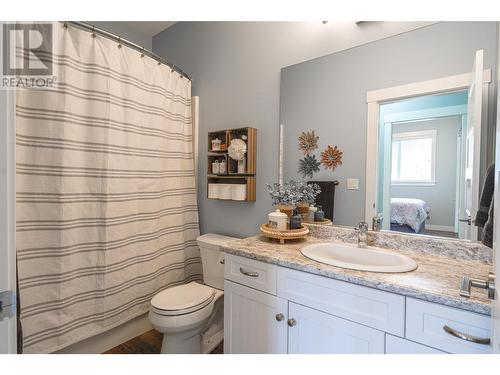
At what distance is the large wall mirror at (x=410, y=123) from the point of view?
1146 millimetres

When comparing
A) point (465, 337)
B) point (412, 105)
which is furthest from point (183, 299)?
point (412, 105)

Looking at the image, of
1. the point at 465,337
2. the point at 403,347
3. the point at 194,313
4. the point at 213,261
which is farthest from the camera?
the point at 213,261

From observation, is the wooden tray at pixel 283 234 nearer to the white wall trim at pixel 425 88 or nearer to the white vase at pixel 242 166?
the white vase at pixel 242 166

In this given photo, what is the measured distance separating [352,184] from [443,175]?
1.44 ft

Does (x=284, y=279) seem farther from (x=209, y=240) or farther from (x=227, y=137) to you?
(x=227, y=137)

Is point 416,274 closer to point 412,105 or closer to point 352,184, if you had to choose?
point 352,184

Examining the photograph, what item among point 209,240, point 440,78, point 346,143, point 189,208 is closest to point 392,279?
point 346,143

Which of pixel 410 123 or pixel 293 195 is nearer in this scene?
pixel 410 123

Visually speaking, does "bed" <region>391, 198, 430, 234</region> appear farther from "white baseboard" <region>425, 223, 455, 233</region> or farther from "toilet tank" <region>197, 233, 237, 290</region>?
"toilet tank" <region>197, 233, 237, 290</region>

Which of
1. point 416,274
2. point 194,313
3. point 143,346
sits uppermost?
point 416,274

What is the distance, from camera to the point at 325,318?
1.03m

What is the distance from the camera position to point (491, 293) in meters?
0.65

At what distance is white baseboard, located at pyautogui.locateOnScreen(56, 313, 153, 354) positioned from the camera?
1592 millimetres

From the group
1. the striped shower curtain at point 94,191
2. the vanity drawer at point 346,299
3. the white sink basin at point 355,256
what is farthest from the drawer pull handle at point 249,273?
the striped shower curtain at point 94,191
